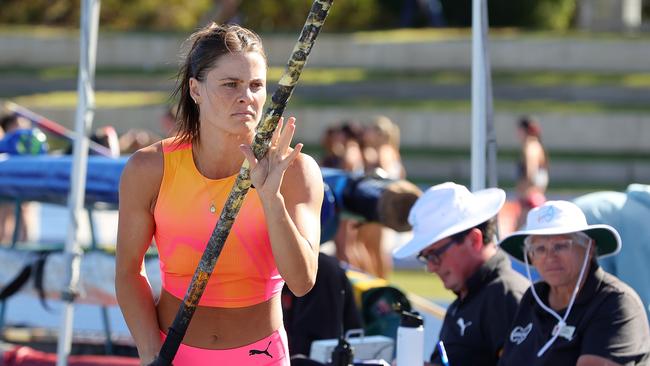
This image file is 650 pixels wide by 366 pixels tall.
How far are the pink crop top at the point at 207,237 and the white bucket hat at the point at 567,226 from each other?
1.38 metres

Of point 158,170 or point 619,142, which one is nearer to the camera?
point 158,170

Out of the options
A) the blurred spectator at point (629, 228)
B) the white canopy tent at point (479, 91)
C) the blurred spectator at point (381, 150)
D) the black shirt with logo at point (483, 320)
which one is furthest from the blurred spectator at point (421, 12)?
the black shirt with logo at point (483, 320)

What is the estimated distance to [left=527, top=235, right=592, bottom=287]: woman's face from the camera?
13.7 feet

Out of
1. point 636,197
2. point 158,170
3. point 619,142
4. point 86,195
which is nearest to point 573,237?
point 636,197

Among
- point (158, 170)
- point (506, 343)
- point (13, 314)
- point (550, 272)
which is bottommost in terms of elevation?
point (13, 314)

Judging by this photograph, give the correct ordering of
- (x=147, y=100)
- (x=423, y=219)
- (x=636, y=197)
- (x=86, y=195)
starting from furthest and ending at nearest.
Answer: (x=147, y=100) < (x=86, y=195) < (x=636, y=197) < (x=423, y=219)

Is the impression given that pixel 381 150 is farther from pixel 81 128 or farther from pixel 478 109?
pixel 478 109

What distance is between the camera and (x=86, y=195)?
673 cm

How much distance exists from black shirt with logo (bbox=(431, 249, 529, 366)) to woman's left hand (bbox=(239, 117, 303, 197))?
6.25 ft

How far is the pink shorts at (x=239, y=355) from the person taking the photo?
3158 millimetres

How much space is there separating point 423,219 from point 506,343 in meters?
0.65

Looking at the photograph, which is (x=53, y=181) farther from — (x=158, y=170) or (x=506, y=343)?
(x=158, y=170)

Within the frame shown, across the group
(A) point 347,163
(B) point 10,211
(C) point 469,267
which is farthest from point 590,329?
(B) point 10,211

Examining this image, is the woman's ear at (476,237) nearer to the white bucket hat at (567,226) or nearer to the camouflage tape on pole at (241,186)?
the white bucket hat at (567,226)
